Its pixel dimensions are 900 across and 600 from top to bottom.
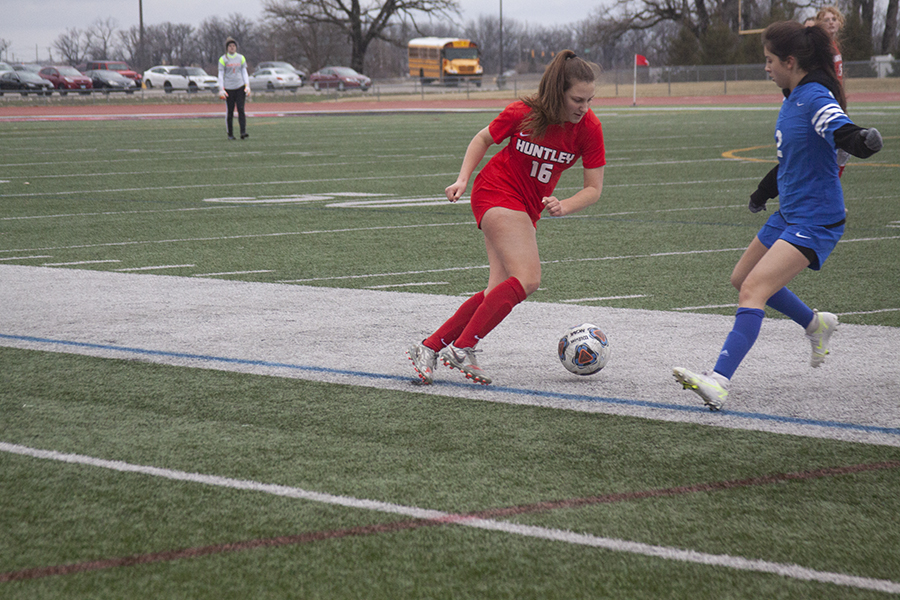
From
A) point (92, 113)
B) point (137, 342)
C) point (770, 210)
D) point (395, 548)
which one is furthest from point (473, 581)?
point (92, 113)

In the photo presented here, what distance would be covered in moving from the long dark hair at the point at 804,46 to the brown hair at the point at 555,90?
871 millimetres

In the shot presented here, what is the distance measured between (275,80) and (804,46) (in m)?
56.7

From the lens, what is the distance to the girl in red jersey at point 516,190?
4949mm

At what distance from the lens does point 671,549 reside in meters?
3.23

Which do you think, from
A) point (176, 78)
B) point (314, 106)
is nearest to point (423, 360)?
point (314, 106)

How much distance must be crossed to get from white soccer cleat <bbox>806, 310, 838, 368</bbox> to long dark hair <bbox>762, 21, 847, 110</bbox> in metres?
1.16

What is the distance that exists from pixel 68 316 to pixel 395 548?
4.21 metres

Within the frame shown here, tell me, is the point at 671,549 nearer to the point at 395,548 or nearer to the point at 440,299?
the point at 395,548

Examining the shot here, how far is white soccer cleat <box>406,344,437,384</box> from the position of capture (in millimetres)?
5074

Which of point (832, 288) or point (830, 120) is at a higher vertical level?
→ point (830, 120)

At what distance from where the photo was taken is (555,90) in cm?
482

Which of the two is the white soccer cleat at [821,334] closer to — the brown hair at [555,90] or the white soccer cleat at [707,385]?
the white soccer cleat at [707,385]

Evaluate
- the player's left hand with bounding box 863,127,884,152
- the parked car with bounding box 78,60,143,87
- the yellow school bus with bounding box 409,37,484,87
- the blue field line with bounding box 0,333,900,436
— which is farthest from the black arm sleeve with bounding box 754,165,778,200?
the yellow school bus with bounding box 409,37,484,87

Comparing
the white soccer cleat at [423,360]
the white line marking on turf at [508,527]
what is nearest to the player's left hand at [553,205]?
the white soccer cleat at [423,360]
